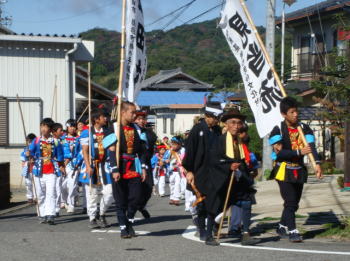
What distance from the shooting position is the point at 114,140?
877 centimetres

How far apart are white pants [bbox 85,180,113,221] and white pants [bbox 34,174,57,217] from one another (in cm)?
57

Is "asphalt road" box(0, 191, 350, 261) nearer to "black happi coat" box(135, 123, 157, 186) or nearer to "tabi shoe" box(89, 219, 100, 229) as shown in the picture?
"tabi shoe" box(89, 219, 100, 229)

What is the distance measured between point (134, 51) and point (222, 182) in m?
3.01

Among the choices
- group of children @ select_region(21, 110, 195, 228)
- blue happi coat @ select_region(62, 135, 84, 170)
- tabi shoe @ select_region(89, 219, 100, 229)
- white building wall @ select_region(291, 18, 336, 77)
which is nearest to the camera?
tabi shoe @ select_region(89, 219, 100, 229)

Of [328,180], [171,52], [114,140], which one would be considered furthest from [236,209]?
[171,52]

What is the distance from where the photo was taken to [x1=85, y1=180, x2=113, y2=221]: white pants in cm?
1015

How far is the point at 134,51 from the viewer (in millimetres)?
10281

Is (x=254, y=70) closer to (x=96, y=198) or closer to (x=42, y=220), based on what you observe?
(x=96, y=198)

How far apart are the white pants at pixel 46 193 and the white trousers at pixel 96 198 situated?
22.3 inches

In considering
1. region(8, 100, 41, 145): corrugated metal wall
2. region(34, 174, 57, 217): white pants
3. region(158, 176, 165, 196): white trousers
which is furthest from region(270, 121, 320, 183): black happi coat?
region(8, 100, 41, 145): corrugated metal wall

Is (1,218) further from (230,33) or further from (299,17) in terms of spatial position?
(299,17)

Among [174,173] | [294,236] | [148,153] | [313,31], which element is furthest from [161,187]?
[313,31]

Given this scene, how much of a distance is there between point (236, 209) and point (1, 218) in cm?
500

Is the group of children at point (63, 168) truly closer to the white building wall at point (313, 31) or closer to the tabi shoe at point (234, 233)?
the tabi shoe at point (234, 233)
